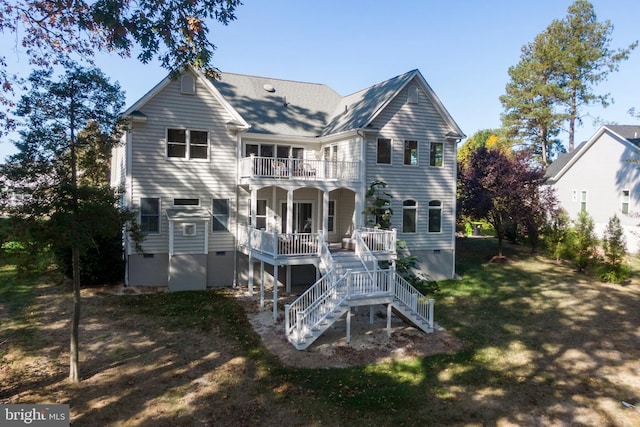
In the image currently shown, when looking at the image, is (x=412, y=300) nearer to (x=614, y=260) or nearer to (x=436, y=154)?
(x=436, y=154)

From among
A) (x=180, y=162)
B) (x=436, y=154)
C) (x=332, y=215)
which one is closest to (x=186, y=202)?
(x=180, y=162)

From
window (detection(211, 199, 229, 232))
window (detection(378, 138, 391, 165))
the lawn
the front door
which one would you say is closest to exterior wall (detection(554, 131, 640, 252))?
the lawn

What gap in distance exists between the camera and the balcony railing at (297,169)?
17.0m

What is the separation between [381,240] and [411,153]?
18.3 feet

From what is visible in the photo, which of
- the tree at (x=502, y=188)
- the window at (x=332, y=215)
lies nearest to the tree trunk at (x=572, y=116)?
the tree at (x=502, y=188)

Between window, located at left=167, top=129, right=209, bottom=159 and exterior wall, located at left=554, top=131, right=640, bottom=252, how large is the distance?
83.6 ft

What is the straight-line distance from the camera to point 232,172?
18672mm

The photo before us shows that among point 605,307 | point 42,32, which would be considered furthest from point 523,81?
point 42,32

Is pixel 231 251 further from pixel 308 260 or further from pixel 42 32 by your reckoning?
pixel 42 32

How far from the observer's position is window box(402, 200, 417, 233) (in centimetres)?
1979

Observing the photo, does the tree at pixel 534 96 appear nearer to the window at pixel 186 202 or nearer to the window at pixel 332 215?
the window at pixel 332 215

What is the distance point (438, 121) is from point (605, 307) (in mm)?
10625

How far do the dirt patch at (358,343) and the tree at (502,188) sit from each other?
11143 millimetres

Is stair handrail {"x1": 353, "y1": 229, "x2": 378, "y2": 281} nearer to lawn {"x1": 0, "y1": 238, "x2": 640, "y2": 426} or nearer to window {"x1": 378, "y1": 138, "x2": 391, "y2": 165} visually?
lawn {"x1": 0, "y1": 238, "x2": 640, "y2": 426}
